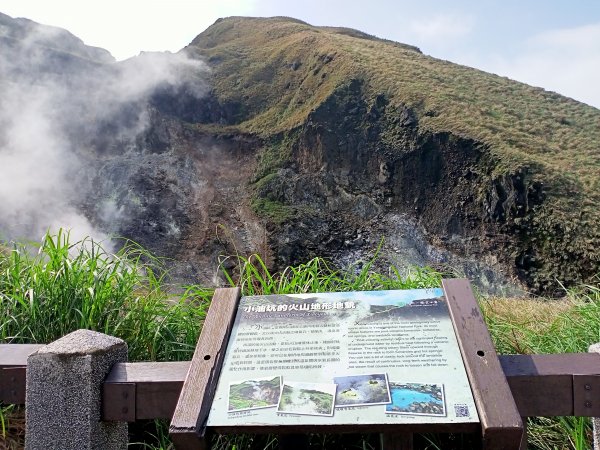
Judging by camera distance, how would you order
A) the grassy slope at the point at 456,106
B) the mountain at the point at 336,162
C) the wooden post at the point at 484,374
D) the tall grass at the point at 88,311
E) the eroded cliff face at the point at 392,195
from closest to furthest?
1. the wooden post at the point at 484,374
2. the tall grass at the point at 88,311
3. the grassy slope at the point at 456,106
4. the mountain at the point at 336,162
5. the eroded cliff face at the point at 392,195

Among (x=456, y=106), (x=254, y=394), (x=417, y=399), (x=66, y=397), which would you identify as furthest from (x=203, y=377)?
(x=456, y=106)

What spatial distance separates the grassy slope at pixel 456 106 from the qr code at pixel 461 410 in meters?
18.7

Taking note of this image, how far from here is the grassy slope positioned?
19.9 m

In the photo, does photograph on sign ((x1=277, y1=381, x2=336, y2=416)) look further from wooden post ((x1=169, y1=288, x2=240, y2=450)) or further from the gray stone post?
the gray stone post

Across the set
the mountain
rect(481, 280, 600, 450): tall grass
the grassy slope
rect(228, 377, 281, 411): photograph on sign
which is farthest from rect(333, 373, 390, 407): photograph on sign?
the grassy slope

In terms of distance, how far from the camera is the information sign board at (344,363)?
65.6 inches

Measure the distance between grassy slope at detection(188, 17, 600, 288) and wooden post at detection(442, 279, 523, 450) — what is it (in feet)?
59.9

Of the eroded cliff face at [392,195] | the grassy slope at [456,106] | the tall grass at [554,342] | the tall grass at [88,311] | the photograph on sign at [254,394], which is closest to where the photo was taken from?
the photograph on sign at [254,394]

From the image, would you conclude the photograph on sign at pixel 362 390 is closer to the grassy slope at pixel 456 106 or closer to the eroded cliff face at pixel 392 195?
the eroded cliff face at pixel 392 195

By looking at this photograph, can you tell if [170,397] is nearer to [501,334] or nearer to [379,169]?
[501,334]

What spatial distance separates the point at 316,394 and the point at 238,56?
37546mm

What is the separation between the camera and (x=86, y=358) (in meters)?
1.92

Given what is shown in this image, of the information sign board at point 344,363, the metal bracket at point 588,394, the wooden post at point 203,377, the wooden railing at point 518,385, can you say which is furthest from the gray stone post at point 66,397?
the metal bracket at point 588,394

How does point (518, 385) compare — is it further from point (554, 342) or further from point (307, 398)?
point (554, 342)
